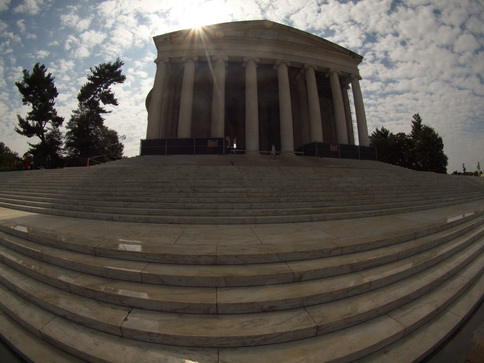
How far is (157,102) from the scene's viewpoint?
20328 millimetres

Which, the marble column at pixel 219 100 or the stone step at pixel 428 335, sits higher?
the marble column at pixel 219 100

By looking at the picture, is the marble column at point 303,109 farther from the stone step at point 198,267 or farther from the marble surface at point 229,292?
the stone step at point 198,267

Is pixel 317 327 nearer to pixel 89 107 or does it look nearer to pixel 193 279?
pixel 193 279

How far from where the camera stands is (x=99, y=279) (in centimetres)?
283

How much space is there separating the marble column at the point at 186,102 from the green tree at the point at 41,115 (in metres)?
24.2

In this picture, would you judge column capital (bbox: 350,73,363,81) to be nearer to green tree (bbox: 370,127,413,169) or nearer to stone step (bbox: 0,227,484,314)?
green tree (bbox: 370,127,413,169)

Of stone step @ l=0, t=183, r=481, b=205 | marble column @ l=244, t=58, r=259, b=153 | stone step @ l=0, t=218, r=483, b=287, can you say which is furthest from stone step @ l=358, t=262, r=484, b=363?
marble column @ l=244, t=58, r=259, b=153

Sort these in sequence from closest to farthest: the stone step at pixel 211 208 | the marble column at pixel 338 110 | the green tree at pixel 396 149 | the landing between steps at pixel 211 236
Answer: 1. the landing between steps at pixel 211 236
2. the stone step at pixel 211 208
3. the marble column at pixel 338 110
4. the green tree at pixel 396 149

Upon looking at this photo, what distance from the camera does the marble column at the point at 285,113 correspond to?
1988 cm

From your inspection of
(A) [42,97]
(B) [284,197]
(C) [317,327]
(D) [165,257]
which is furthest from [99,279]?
(A) [42,97]

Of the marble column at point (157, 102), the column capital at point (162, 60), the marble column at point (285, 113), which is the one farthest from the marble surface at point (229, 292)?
the column capital at point (162, 60)

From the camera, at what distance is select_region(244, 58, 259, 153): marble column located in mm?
19359

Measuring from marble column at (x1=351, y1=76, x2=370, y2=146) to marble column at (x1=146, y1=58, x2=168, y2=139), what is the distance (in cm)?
2317

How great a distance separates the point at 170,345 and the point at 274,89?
1246 inches
